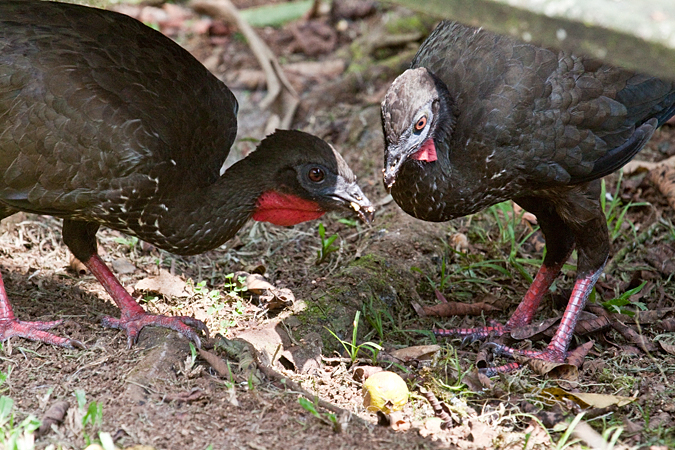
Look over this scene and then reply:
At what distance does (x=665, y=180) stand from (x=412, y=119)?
8.54ft

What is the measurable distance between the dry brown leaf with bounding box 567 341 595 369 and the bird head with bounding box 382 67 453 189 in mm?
1354

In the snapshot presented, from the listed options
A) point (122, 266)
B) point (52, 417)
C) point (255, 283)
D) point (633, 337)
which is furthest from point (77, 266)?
point (633, 337)

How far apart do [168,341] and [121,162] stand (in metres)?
0.93

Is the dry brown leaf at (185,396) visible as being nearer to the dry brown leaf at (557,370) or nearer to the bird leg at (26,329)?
the bird leg at (26,329)

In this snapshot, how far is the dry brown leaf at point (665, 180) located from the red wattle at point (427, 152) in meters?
2.34

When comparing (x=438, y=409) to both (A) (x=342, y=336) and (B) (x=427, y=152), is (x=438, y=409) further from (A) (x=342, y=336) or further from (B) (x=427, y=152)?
(B) (x=427, y=152)

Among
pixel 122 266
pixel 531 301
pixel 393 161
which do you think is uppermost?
pixel 393 161

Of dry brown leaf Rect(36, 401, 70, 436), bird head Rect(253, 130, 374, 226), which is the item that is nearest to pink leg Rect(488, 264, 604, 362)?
bird head Rect(253, 130, 374, 226)

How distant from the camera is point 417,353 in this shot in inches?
150

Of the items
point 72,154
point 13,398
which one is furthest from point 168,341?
point 72,154

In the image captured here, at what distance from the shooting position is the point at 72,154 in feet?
11.4

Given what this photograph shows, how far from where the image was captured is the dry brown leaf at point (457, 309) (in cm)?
432

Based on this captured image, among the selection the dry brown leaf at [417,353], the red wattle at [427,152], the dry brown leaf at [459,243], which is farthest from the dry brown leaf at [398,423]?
the dry brown leaf at [459,243]

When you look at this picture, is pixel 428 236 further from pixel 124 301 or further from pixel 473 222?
pixel 124 301
